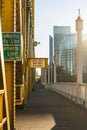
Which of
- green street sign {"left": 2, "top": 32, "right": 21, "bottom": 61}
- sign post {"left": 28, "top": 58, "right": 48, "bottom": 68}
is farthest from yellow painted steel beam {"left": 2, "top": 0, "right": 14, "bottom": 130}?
sign post {"left": 28, "top": 58, "right": 48, "bottom": 68}

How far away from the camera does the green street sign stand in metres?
12.6

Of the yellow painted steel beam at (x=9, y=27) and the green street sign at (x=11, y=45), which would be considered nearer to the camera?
the yellow painted steel beam at (x=9, y=27)

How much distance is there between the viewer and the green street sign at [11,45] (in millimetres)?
12562

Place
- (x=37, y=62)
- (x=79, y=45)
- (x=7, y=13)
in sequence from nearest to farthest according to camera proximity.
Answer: (x=7, y=13) → (x=79, y=45) → (x=37, y=62)

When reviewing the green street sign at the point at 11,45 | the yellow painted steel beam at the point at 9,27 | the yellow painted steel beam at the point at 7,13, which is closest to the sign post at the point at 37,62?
the green street sign at the point at 11,45

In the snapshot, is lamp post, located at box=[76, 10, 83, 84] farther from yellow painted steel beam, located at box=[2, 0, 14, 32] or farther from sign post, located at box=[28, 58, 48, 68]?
yellow painted steel beam, located at box=[2, 0, 14, 32]

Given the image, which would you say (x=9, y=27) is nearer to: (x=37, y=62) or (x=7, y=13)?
(x=7, y=13)

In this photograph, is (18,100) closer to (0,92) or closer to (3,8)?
(3,8)

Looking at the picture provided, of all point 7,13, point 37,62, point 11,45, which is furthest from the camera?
point 37,62

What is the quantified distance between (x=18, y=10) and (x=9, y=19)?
8.24m

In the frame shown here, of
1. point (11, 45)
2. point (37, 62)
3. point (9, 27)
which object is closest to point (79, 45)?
point (37, 62)

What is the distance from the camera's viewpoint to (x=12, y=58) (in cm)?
1271

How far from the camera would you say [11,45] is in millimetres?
12922

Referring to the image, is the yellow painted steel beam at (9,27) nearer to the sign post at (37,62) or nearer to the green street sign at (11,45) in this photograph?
the green street sign at (11,45)
